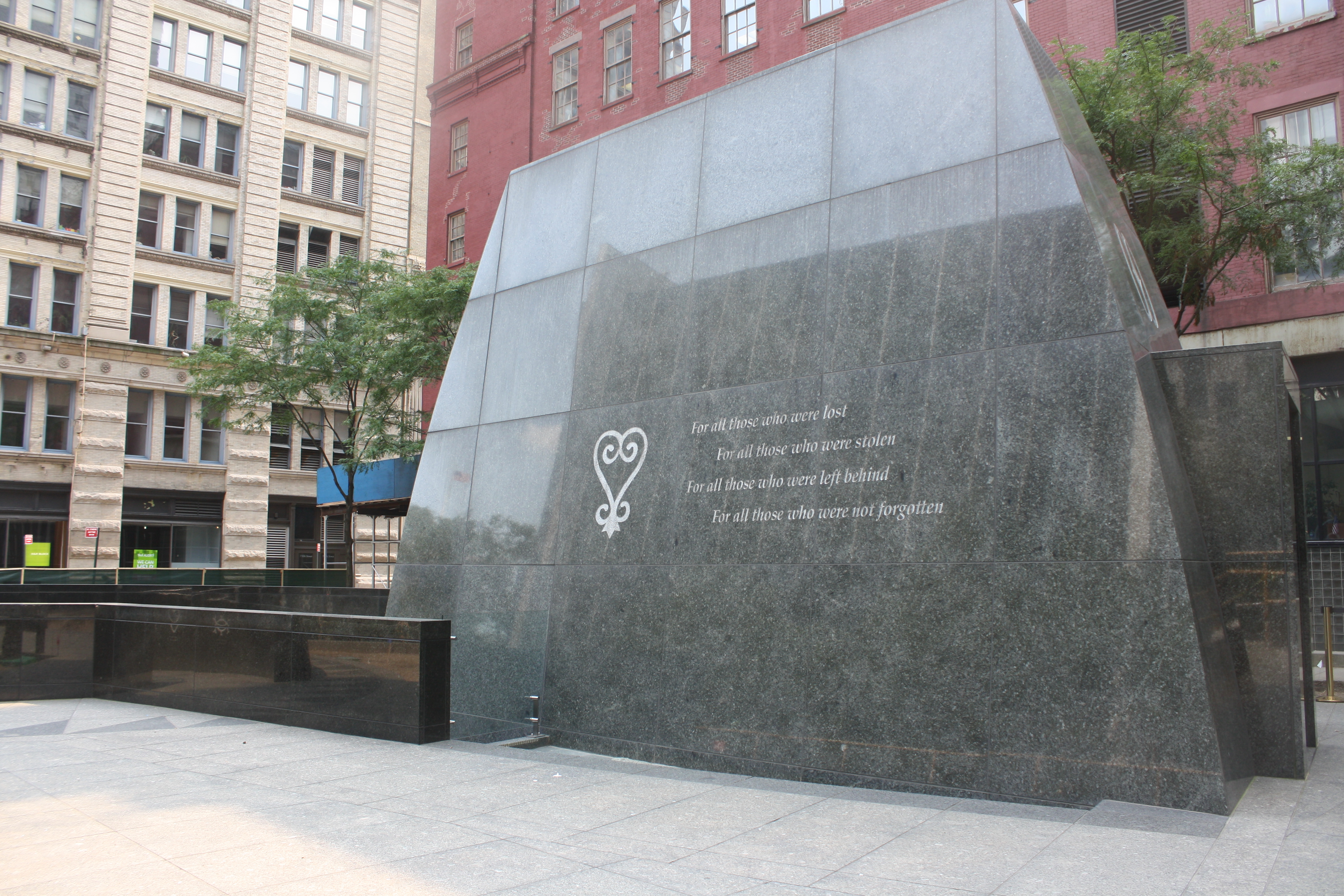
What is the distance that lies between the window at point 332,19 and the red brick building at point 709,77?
7193 mm

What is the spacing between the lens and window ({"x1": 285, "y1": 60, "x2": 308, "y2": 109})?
140 feet

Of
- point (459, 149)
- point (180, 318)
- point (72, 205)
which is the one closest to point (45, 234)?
point (72, 205)

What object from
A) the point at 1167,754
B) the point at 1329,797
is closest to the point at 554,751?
the point at 1167,754

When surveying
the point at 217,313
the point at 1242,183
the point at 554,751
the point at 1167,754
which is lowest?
the point at 554,751

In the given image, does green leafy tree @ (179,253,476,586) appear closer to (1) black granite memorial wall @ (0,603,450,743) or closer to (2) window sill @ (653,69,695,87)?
(2) window sill @ (653,69,695,87)

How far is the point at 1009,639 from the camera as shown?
711cm

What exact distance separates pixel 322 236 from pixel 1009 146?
133 feet

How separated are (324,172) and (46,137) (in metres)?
11.0

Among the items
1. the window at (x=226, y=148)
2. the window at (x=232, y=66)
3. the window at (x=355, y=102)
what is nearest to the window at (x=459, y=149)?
the window at (x=355, y=102)

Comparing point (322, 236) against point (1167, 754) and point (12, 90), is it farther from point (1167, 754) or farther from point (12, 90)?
point (1167, 754)

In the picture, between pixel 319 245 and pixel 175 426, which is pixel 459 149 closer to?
pixel 319 245

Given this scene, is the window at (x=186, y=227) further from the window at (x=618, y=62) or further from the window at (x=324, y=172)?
the window at (x=618, y=62)

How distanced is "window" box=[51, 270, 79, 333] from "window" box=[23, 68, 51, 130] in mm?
5520

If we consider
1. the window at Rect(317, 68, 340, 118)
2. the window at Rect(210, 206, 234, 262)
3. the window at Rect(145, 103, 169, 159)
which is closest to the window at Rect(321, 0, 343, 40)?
the window at Rect(317, 68, 340, 118)
